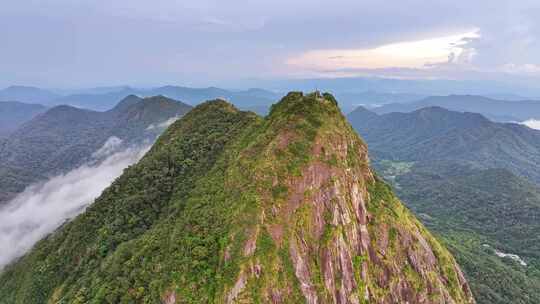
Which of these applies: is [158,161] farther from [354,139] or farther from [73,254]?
[354,139]

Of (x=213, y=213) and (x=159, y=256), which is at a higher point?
(x=213, y=213)

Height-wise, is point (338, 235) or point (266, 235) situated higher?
point (266, 235)

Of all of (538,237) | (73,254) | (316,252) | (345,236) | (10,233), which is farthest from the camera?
(538,237)

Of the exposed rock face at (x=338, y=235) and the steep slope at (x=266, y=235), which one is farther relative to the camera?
the exposed rock face at (x=338, y=235)

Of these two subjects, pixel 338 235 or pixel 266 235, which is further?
pixel 338 235

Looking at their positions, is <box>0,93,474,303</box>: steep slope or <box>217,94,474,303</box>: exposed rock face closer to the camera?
<box>0,93,474,303</box>: steep slope

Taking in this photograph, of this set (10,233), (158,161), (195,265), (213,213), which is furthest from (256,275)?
(10,233)

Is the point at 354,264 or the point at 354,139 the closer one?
the point at 354,264

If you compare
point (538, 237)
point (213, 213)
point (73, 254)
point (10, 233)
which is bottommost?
point (538, 237)
